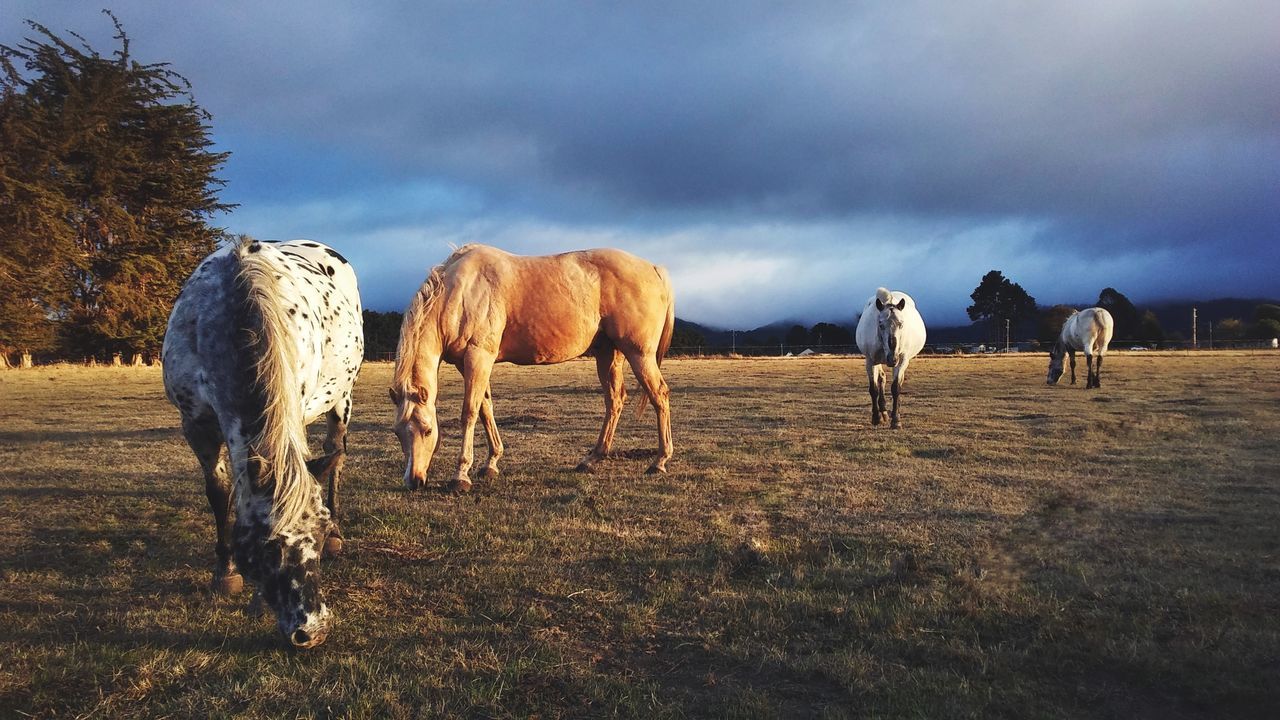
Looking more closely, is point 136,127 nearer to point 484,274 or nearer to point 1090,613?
point 484,274

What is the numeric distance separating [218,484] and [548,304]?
375cm

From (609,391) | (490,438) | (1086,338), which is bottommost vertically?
(490,438)

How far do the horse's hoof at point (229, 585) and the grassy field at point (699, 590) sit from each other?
0.10 metres

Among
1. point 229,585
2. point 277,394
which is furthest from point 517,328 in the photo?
point 277,394

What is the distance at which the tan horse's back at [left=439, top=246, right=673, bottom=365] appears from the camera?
6.68 metres

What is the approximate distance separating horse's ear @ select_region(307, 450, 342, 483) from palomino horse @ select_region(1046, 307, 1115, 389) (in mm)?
21187

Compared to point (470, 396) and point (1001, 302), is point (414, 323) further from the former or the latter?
point (1001, 302)

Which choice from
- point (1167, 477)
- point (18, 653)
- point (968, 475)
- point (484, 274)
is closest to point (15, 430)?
point (484, 274)

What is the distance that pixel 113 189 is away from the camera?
90.1 ft

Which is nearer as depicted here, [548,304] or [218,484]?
[218,484]

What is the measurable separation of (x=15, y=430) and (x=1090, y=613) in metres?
14.9

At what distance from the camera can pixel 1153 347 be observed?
181 feet

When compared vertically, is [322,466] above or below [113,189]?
below

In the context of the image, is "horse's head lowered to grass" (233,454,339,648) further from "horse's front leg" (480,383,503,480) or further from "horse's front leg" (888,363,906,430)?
"horse's front leg" (888,363,906,430)
